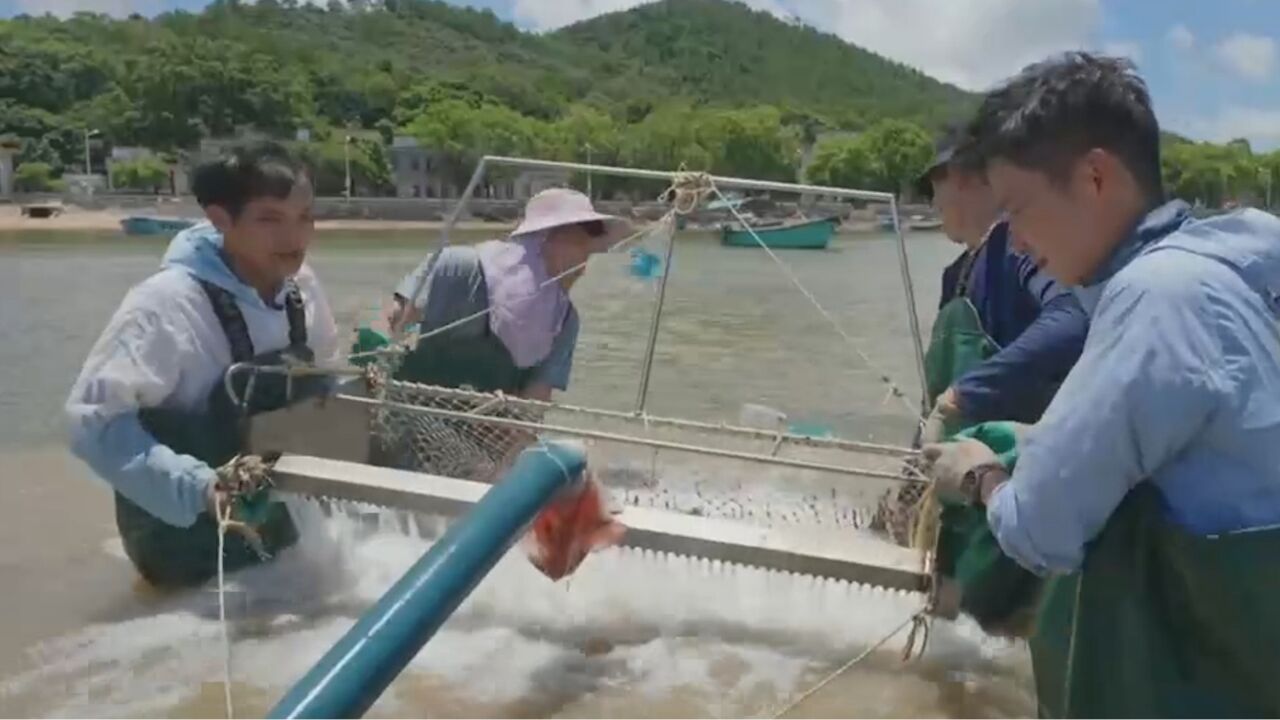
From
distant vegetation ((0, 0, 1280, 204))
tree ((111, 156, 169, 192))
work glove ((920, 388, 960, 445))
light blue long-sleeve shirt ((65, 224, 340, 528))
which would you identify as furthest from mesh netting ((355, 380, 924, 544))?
tree ((111, 156, 169, 192))

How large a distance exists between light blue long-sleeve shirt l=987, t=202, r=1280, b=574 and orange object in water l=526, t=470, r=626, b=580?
81 cm

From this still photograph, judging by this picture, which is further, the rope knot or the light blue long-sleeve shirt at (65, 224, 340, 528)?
the rope knot

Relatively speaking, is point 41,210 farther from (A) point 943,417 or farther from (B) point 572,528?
(B) point 572,528

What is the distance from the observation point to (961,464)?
2.22 meters

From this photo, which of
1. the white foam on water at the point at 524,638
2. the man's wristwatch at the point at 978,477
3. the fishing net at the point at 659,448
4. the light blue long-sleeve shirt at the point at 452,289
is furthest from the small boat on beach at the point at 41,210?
the man's wristwatch at the point at 978,477

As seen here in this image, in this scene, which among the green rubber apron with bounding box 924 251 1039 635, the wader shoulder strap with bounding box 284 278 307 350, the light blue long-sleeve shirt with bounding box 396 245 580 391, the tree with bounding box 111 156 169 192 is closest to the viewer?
the green rubber apron with bounding box 924 251 1039 635

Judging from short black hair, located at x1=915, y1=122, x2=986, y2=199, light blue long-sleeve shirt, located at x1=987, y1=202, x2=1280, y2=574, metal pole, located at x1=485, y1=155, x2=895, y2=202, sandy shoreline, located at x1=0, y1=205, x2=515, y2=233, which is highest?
short black hair, located at x1=915, y1=122, x2=986, y2=199

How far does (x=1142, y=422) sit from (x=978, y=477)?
51 centimetres

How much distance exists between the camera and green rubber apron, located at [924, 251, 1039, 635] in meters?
3.43

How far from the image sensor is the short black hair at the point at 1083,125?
188cm

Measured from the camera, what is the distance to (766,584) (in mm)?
4195

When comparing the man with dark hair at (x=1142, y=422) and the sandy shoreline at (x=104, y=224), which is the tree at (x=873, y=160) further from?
the man with dark hair at (x=1142, y=422)

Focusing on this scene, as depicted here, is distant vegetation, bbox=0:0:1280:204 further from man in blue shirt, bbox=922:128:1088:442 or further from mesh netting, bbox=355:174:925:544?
man in blue shirt, bbox=922:128:1088:442

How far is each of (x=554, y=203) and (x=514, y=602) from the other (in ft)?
5.73
